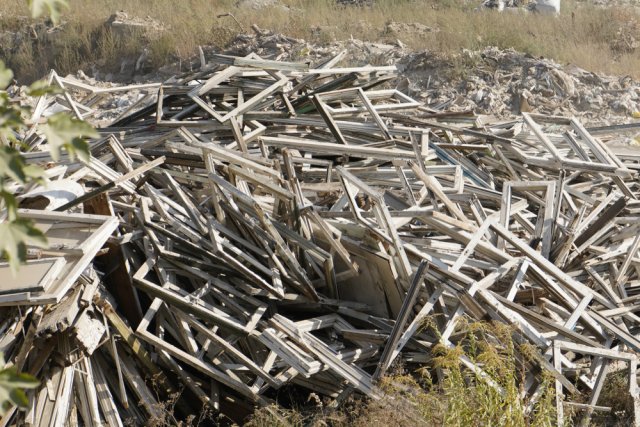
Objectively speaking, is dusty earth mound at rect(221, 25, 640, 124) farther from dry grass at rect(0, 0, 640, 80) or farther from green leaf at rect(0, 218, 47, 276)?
green leaf at rect(0, 218, 47, 276)

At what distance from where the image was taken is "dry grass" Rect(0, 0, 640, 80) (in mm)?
14391

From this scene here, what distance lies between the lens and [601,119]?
1151 centimetres

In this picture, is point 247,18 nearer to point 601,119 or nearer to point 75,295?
point 601,119

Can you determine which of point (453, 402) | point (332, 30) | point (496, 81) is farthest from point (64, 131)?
point (332, 30)

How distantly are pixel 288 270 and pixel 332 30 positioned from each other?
9887mm

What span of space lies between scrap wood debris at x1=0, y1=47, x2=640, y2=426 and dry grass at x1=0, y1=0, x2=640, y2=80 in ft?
23.9

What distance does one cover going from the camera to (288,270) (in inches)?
228

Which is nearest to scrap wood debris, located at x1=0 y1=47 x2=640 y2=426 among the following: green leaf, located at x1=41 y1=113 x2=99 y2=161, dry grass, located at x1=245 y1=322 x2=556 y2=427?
dry grass, located at x1=245 y1=322 x2=556 y2=427

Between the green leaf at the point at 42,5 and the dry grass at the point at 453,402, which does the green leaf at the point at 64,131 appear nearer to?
the green leaf at the point at 42,5

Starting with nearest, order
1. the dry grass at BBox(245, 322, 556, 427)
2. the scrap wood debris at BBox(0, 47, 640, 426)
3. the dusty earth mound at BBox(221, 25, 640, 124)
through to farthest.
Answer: the dry grass at BBox(245, 322, 556, 427)
the scrap wood debris at BBox(0, 47, 640, 426)
the dusty earth mound at BBox(221, 25, 640, 124)

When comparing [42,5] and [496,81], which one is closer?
[42,5]

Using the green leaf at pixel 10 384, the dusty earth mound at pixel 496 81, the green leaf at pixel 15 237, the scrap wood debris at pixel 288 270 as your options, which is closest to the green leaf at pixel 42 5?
the green leaf at pixel 15 237

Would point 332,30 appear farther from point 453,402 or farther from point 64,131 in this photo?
point 64,131

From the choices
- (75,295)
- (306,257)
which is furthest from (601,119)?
(75,295)
